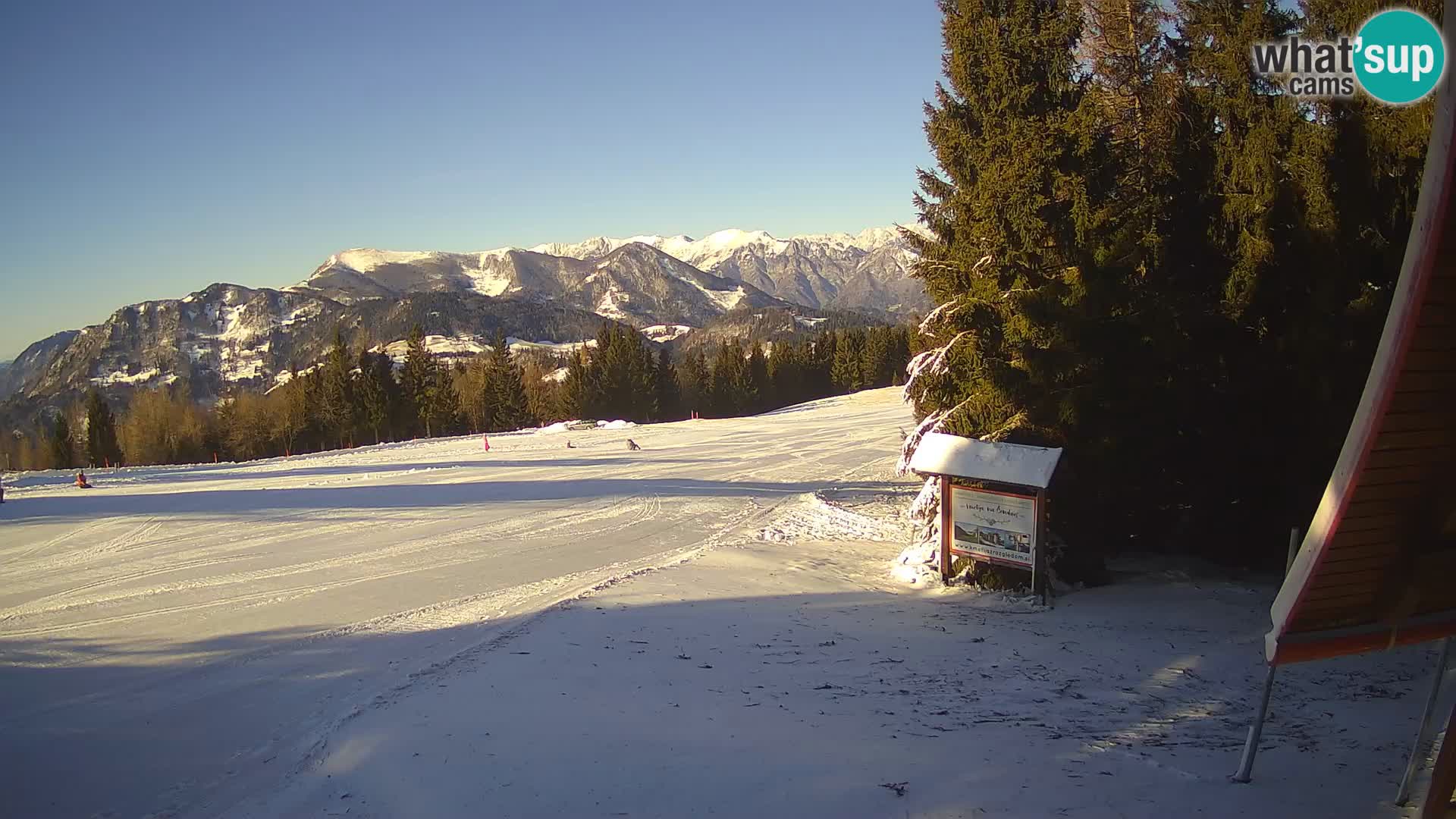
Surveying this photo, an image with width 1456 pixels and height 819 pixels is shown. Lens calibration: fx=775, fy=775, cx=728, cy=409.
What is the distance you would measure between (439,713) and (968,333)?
10909 millimetres

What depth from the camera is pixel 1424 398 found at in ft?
15.6

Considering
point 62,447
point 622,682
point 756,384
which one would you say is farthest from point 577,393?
point 622,682

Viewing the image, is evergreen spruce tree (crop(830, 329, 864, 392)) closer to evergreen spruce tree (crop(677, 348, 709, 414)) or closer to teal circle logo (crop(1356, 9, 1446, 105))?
evergreen spruce tree (crop(677, 348, 709, 414))

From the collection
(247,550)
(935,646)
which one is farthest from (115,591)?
(935,646)

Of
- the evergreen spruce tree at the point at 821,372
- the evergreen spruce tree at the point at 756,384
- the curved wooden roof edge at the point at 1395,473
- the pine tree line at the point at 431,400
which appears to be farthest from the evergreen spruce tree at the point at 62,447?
the curved wooden roof edge at the point at 1395,473

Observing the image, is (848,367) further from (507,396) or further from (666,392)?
(507,396)

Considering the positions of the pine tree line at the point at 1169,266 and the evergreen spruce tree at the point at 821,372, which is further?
the evergreen spruce tree at the point at 821,372

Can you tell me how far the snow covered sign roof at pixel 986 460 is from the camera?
1326cm

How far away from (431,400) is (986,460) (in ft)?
197

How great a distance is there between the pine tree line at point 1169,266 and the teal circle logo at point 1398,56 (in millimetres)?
359

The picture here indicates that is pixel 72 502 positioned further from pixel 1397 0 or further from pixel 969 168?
pixel 1397 0

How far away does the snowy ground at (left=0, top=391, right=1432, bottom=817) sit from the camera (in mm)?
6879

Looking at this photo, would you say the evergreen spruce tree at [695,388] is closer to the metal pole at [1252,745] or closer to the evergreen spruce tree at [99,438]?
the evergreen spruce tree at [99,438]

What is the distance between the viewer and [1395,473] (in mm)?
4984
